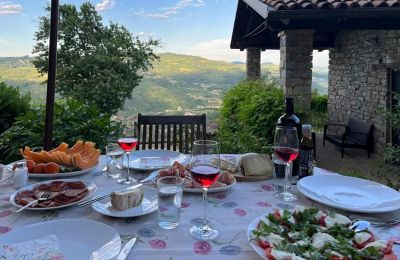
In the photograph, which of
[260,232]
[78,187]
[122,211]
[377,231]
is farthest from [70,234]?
[377,231]

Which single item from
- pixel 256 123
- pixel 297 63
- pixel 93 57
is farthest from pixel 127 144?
pixel 93 57

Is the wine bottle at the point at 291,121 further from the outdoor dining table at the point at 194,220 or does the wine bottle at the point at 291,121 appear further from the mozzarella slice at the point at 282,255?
the mozzarella slice at the point at 282,255

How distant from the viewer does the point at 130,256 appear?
0.78 metres

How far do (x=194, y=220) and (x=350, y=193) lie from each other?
0.60 m

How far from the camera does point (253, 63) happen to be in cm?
806

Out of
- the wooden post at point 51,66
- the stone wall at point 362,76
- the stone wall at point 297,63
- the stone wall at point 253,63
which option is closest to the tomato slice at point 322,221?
the wooden post at point 51,66

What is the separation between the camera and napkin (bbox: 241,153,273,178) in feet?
4.49

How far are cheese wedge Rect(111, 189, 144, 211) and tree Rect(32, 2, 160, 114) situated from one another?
27.5ft

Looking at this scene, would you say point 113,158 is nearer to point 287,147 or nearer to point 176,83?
point 287,147

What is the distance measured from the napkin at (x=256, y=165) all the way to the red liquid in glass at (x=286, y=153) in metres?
0.21

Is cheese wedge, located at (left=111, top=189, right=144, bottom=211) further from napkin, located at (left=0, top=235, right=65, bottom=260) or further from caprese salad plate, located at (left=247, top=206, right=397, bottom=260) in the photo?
caprese salad plate, located at (left=247, top=206, right=397, bottom=260)

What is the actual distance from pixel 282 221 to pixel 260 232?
100mm

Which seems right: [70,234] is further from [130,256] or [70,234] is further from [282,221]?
[282,221]

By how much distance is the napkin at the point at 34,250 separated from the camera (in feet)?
2.45
